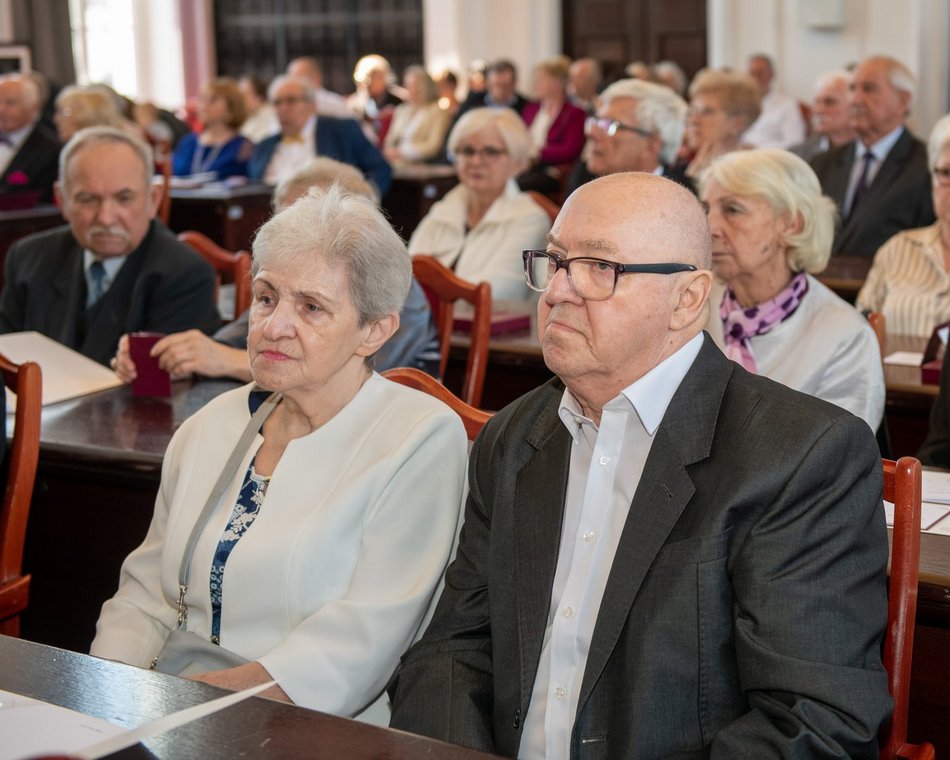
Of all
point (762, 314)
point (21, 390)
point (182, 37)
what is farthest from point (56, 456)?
point (182, 37)

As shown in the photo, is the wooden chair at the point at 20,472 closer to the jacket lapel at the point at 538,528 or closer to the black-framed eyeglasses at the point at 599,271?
the jacket lapel at the point at 538,528

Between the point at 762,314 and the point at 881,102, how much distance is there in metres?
3.56

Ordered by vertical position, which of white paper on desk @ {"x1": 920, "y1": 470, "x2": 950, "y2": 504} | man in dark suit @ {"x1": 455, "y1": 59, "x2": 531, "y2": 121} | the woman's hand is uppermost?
man in dark suit @ {"x1": 455, "y1": 59, "x2": 531, "y2": 121}

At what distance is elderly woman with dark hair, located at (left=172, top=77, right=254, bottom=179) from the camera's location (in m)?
9.14

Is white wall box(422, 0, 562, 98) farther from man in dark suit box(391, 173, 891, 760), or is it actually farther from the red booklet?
man in dark suit box(391, 173, 891, 760)

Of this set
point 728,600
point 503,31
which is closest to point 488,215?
point 728,600

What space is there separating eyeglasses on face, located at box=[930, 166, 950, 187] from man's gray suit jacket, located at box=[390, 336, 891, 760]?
2186mm

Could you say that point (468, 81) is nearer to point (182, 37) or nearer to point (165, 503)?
point (182, 37)

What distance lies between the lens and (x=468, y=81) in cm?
1276

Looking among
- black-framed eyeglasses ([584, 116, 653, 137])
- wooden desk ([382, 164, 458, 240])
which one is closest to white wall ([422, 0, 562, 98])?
wooden desk ([382, 164, 458, 240])

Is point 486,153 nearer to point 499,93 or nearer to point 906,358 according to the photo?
point 906,358

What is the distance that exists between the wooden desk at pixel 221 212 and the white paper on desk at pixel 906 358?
5167 mm

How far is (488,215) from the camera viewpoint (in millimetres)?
4855

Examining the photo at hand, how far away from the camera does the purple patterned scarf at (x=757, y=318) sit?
286 cm
